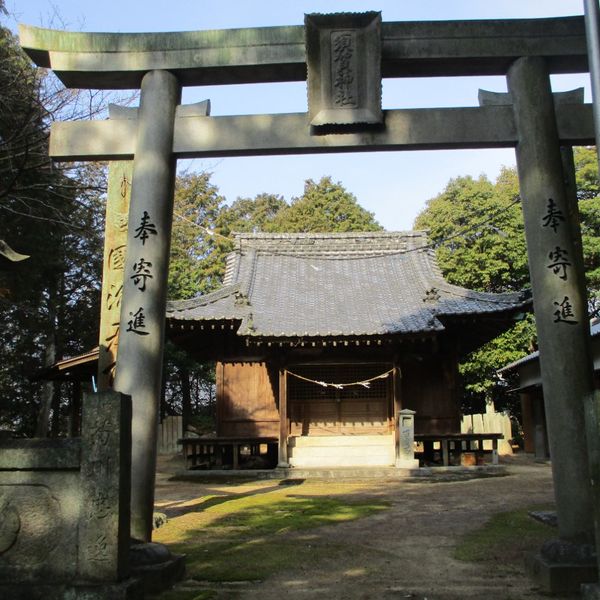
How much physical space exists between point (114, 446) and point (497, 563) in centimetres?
404

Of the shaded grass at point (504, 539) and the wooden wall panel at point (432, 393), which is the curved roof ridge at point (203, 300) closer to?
the wooden wall panel at point (432, 393)

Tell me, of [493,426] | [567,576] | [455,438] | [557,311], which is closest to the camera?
[567,576]

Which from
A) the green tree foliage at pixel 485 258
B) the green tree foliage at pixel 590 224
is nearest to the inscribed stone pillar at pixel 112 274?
the green tree foliage at pixel 485 258

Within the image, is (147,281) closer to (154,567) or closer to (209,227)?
(154,567)

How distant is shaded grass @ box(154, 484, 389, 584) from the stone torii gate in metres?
1.59

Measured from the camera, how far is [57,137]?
6684 millimetres

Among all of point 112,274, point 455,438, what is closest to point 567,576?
point 112,274

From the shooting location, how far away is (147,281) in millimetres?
6332

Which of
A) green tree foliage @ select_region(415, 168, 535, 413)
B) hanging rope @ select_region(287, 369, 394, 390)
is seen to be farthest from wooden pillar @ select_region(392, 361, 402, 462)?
green tree foliage @ select_region(415, 168, 535, 413)

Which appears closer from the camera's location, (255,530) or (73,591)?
(73,591)

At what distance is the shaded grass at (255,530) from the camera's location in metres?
6.38

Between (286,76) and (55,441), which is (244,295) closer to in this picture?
(286,76)

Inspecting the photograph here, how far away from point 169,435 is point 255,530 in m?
20.8

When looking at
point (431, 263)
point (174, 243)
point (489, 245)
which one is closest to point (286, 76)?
point (431, 263)
